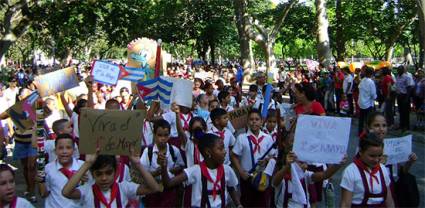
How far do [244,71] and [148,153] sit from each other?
26.5 metres

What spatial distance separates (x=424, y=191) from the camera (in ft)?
25.9

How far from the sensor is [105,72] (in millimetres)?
7629

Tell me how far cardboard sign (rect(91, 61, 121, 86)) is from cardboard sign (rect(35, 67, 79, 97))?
0.37 metres

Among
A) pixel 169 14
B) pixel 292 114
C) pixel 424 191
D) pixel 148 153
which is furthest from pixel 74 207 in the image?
pixel 169 14

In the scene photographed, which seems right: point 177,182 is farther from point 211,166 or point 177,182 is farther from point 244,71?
point 244,71

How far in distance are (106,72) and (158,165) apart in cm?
277

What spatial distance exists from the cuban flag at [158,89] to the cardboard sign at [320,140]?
2.67 m

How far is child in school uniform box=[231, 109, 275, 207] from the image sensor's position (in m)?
5.80

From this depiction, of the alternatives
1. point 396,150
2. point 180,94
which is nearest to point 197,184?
point 396,150

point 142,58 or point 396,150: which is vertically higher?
point 142,58

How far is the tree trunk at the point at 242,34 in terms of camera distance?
2684cm

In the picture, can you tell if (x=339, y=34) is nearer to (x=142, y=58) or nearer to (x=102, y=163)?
(x=142, y=58)

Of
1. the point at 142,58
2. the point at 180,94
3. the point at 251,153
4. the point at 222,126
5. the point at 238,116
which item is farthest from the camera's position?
the point at 142,58

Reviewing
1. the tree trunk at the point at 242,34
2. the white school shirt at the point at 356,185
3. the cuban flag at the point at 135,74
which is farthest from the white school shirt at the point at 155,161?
the tree trunk at the point at 242,34
